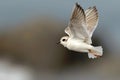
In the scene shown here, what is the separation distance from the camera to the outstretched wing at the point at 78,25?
586 centimetres

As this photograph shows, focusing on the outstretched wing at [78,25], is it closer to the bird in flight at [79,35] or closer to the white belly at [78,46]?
the bird in flight at [79,35]

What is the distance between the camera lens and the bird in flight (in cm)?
585

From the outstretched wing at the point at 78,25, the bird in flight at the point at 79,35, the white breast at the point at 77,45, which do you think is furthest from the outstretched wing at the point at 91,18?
the white breast at the point at 77,45

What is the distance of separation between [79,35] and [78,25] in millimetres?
110

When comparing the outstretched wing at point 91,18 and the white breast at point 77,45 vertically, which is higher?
the outstretched wing at point 91,18

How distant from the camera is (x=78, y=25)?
600 centimetres

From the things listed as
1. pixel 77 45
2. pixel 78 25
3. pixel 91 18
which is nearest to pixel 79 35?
pixel 78 25

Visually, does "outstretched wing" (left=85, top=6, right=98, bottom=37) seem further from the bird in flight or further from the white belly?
the white belly

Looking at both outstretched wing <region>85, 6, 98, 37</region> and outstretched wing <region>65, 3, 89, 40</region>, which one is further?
outstretched wing <region>85, 6, 98, 37</region>

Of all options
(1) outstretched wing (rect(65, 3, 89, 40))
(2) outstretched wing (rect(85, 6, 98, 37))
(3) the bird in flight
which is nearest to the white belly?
(3) the bird in flight

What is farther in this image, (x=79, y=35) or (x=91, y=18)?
(x=91, y=18)

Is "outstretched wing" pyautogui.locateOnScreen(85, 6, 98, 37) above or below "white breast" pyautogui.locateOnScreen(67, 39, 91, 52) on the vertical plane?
above

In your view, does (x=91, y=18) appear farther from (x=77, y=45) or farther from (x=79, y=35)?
(x=77, y=45)

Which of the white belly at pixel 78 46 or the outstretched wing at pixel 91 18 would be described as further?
the outstretched wing at pixel 91 18
